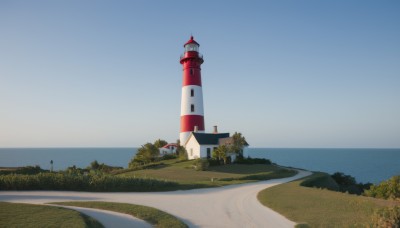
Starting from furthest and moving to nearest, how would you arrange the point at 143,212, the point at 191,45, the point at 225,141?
the point at 191,45 < the point at 225,141 < the point at 143,212

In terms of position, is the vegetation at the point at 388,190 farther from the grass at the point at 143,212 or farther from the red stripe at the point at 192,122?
the red stripe at the point at 192,122

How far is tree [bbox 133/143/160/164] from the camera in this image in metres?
40.8

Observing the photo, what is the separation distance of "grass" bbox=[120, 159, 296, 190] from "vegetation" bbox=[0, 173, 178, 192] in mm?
2797

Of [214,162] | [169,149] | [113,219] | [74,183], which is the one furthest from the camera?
[169,149]

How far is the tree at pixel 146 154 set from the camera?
1607 inches

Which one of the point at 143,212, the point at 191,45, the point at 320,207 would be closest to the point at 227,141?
the point at 191,45

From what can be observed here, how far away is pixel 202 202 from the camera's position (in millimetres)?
16328

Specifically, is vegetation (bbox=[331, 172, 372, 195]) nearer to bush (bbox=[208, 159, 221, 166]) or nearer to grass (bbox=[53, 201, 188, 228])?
bush (bbox=[208, 159, 221, 166])

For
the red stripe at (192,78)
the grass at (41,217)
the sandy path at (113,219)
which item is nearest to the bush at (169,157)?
the red stripe at (192,78)

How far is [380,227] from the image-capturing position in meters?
9.72

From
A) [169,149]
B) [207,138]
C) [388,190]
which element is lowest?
[388,190]

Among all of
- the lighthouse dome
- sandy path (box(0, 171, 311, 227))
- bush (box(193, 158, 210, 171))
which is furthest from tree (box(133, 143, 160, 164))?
sandy path (box(0, 171, 311, 227))

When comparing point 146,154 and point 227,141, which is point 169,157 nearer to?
point 146,154

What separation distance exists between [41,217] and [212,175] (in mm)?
18842
